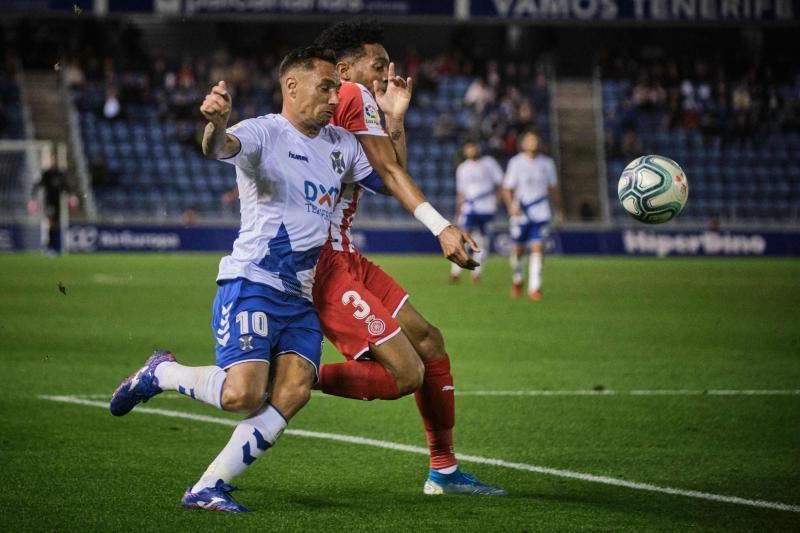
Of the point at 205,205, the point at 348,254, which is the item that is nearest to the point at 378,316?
the point at 348,254

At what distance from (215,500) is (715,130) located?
3138cm

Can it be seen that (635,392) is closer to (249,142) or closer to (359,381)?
(359,381)

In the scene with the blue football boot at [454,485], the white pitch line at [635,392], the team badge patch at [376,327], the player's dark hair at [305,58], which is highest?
the player's dark hair at [305,58]

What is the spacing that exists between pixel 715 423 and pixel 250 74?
29.6m

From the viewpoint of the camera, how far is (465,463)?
21.6ft

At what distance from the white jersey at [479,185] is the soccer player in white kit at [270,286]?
55.9ft

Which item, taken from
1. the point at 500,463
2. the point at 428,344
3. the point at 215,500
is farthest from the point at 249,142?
the point at 500,463

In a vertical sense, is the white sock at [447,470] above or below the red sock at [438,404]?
below

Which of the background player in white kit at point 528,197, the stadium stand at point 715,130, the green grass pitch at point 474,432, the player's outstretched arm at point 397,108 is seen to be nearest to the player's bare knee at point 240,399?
the green grass pitch at point 474,432

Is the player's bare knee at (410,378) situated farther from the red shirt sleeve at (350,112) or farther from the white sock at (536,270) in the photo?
the white sock at (536,270)

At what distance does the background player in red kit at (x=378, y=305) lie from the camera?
5.62 metres

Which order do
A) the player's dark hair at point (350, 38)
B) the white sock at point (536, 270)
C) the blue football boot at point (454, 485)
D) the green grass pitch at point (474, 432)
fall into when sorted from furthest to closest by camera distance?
the white sock at point (536, 270) < the player's dark hair at point (350, 38) < the blue football boot at point (454, 485) < the green grass pitch at point (474, 432)

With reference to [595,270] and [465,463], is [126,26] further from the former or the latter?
[465,463]

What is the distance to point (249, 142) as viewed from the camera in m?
5.18
